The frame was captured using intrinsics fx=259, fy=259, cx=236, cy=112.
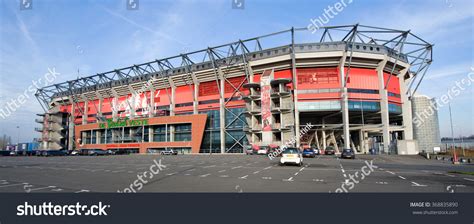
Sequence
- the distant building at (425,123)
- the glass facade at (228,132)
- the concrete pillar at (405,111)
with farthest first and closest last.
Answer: the distant building at (425,123) < the glass facade at (228,132) < the concrete pillar at (405,111)

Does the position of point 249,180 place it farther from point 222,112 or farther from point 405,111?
point 405,111

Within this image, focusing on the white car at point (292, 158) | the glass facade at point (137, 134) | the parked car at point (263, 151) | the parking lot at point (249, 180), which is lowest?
the parked car at point (263, 151)

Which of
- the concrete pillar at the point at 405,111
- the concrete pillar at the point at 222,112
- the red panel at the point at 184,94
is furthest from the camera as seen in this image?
the red panel at the point at 184,94

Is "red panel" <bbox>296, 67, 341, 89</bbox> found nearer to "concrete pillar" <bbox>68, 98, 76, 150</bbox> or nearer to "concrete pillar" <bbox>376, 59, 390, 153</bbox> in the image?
"concrete pillar" <bbox>376, 59, 390, 153</bbox>

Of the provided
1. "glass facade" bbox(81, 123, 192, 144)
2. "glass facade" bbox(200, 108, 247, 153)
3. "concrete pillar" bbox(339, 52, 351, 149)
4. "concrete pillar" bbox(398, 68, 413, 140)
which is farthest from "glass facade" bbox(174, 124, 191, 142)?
"concrete pillar" bbox(398, 68, 413, 140)

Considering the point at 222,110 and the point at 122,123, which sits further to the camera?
the point at 122,123

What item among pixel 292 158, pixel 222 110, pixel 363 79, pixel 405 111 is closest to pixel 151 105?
pixel 222 110

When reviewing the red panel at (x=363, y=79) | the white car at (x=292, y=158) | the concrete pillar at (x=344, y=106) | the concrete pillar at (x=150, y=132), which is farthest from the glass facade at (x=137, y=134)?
the white car at (x=292, y=158)

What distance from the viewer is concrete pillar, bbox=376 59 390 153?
180 ft

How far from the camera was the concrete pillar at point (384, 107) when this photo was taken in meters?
54.8

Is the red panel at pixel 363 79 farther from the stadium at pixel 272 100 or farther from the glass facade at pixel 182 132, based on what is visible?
the glass facade at pixel 182 132

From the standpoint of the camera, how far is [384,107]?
2211 inches
